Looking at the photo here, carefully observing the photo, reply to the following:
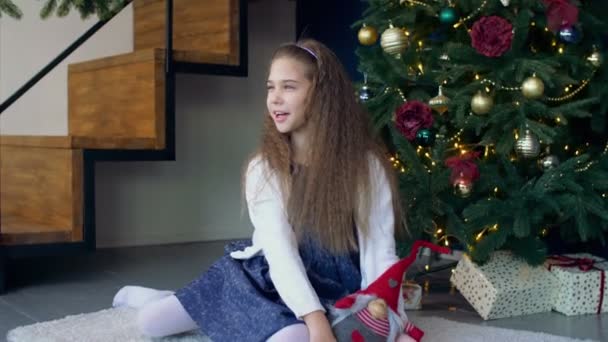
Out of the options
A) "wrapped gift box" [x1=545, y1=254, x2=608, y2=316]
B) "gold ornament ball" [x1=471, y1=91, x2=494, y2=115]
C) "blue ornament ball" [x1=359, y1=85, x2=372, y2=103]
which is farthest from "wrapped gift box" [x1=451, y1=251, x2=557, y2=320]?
"blue ornament ball" [x1=359, y1=85, x2=372, y2=103]

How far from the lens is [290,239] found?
1.39 m

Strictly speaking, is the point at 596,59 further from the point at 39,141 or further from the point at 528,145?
the point at 39,141

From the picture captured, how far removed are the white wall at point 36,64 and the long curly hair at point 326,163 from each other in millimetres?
1815

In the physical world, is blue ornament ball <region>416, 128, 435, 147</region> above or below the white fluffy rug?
above

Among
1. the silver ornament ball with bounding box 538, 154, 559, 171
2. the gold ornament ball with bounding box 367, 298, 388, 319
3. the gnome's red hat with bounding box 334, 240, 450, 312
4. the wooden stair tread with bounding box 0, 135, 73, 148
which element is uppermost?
the wooden stair tread with bounding box 0, 135, 73, 148

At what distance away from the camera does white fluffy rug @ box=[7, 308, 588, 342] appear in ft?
5.59

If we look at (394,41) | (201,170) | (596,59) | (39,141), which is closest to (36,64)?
(39,141)

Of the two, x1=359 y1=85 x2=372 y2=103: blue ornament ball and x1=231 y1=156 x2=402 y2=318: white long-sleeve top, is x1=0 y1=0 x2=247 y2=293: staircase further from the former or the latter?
x1=231 y1=156 x2=402 y2=318: white long-sleeve top

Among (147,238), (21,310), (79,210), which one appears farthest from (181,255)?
(21,310)

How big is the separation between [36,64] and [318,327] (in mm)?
2143

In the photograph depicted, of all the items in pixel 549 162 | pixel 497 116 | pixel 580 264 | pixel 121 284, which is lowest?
pixel 121 284

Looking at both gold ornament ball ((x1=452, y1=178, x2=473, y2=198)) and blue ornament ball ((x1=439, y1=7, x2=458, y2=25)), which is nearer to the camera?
gold ornament ball ((x1=452, y1=178, x2=473, y2=198))

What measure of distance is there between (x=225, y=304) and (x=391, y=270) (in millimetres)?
350

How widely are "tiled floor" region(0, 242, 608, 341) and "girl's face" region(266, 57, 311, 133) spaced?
70cm
